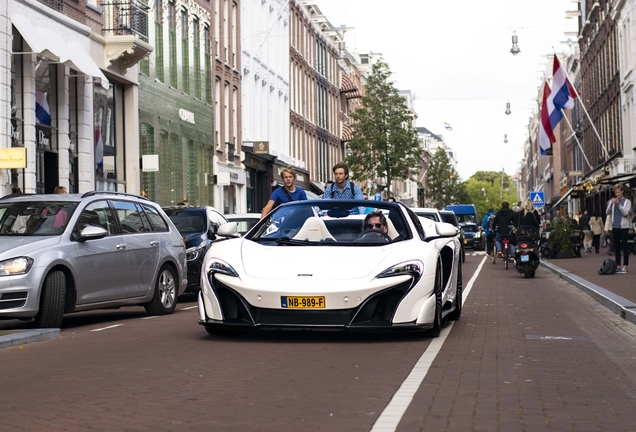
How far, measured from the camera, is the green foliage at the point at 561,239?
3759 cm

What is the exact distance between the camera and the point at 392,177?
63656mm

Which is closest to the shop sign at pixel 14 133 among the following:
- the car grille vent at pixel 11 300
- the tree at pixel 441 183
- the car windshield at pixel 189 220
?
the car windshield at pixel 189 220

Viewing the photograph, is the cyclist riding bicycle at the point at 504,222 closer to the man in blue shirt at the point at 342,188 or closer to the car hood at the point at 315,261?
the man in blue shirt at the point at 342,188

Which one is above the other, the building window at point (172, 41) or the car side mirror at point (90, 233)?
the building window at point (172, 41)

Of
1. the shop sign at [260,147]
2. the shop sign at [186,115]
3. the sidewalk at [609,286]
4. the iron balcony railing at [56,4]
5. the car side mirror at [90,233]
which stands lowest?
the sidewalk at [609,286]

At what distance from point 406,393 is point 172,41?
3241cm

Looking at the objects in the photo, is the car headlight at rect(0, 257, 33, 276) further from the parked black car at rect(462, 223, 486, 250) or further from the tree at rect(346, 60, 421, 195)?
the tree at rect(346, 60, 421, 195)

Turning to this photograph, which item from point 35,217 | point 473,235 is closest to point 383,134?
point 473,235

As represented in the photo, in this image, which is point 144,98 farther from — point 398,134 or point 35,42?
point 398,134

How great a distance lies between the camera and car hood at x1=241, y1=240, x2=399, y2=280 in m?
10.0

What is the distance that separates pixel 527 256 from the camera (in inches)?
1046

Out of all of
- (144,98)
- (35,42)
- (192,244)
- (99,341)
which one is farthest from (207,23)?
(99,341)

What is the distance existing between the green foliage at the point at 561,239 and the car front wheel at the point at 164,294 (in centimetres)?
2394

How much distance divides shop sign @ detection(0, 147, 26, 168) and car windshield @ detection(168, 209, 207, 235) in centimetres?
285
